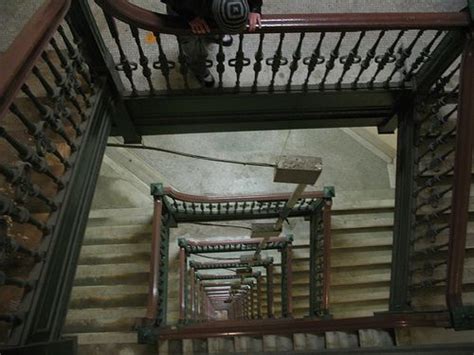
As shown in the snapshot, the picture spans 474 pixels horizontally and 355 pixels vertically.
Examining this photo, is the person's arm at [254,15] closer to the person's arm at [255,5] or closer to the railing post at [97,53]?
the person's arm at [255,5]

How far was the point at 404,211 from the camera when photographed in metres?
2.88

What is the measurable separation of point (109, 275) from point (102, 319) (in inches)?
23.9

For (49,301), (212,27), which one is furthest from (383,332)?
(212,27)

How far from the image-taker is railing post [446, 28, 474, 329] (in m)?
2.05

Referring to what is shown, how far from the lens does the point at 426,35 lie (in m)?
3.09

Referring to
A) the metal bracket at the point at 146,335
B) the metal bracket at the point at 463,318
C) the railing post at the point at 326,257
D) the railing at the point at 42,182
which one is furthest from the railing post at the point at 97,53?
the metal bracket at the point at 463,318

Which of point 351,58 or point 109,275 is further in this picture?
point 109,275

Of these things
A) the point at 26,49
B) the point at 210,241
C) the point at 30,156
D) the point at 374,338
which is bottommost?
the point at 374,338

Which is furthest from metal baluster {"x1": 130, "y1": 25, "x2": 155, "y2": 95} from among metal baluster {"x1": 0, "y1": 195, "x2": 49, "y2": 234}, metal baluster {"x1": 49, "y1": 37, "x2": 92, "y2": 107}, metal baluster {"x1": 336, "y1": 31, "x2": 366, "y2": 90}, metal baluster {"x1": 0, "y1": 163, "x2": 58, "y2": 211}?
metal baluster {"x1": 336, "y1": 31, "x2": 366, "y2": 90}

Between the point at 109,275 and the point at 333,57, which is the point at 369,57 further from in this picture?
the point at 109,275

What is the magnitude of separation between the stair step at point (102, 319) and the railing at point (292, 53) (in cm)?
228

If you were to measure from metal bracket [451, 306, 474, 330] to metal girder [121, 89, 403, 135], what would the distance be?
1603 mm

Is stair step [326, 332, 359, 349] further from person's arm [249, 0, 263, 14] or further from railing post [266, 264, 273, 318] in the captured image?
railing post [266, 264, 273, 318]

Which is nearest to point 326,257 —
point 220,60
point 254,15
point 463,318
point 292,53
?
point 463,318
